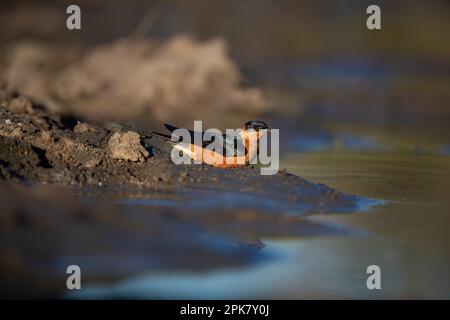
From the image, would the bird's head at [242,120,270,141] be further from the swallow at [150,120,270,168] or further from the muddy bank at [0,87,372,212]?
the muddy bank at [0,87,372,212]

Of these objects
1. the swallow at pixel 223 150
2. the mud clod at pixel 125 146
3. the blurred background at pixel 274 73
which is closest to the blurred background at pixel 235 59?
the blurred background at pixel 274 73

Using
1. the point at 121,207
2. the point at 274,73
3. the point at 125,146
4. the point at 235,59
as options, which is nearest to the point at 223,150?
the point at 125,146

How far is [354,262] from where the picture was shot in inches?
188

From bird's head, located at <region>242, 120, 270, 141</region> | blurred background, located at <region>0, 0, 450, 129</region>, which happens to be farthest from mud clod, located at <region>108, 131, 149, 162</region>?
blurred background, located at <region>0, 0, 450, 129</region>

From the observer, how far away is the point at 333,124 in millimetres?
11750

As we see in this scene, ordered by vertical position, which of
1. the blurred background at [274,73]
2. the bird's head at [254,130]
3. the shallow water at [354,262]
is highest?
the blurred background at [274,73]

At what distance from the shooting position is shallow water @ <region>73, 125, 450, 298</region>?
163 inches

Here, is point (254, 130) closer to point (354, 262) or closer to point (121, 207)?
point (121, 207)

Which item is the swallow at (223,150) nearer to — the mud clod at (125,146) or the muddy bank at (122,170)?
the muddy bank at (122,170)

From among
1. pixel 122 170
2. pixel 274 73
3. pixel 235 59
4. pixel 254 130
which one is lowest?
pixel 122 170

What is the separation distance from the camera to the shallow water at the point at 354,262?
4.14 m
